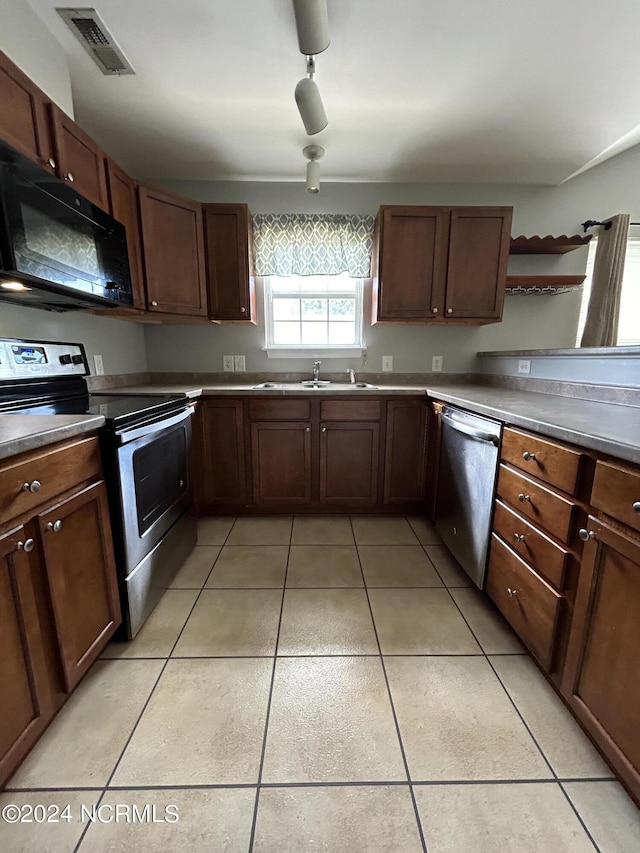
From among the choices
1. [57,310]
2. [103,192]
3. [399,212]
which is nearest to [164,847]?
[57,310]

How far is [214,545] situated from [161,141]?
2502mm

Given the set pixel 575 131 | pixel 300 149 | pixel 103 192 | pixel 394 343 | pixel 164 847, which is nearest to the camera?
pixel 164 847

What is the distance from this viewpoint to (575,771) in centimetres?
95

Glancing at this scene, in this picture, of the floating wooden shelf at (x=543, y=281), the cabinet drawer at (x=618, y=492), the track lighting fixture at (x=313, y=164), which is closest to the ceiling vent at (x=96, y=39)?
the track lighting fixture at (x=313, y=164)

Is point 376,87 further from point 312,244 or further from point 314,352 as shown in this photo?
point 314,352

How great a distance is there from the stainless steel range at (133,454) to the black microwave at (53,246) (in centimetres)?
29

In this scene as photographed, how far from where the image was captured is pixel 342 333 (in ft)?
9.20

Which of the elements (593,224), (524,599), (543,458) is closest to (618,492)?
(543,458)

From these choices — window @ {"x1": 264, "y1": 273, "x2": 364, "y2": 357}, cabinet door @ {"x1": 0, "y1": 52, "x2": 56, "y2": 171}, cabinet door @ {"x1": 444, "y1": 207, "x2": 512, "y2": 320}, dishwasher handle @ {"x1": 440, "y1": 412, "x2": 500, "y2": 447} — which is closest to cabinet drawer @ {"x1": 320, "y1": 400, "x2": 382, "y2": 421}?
dishwasher handle @ {"x1": 440, "y1": 412, "x2": 500, "y2": 447}

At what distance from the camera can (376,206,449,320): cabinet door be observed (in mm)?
2307

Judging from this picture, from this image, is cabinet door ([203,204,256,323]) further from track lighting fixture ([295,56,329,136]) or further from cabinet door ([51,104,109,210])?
track lighting fixture ([295,56,329,136])

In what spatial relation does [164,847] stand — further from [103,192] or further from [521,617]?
[103,192]

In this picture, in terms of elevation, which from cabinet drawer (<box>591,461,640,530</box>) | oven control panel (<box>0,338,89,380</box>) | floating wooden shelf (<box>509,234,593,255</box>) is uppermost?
floating wooden shelf (<box>509,234,593,255</box>)

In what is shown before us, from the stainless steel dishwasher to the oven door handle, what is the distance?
1440 millimetres
